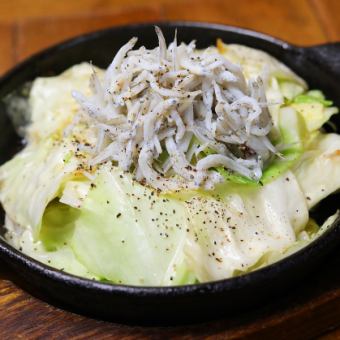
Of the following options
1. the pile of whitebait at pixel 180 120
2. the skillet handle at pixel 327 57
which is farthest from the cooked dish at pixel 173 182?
the skillet handle at pixel 327 57

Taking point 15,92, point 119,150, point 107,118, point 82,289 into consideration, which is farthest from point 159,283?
point 15,92

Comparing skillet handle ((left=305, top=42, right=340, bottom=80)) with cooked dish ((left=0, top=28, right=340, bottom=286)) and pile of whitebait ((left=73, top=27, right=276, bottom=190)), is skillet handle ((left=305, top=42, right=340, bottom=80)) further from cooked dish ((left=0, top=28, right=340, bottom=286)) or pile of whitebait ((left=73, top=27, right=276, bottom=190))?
pile of whitebait ((left=73, top=27, right=276, bottom=190))

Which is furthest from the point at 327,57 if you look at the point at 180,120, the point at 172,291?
the point at 172,291

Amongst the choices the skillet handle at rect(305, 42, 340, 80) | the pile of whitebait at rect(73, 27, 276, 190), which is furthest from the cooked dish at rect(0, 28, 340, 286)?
the skillet handle at rect(305, 42, 340, 80)

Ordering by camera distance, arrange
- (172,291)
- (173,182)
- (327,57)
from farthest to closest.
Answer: (327,57), (173,182), (172,291)

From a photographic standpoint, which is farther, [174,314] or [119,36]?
[119,36]

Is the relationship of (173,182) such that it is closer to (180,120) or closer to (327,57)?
(180,120)

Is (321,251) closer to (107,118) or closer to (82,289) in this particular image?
(82,289)

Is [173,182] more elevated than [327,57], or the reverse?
[327,57]
